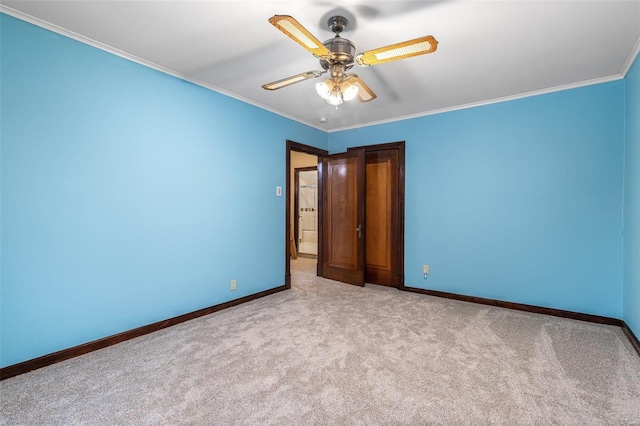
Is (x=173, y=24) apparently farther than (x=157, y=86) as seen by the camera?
No

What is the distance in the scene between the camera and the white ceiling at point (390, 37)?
6.56 feet

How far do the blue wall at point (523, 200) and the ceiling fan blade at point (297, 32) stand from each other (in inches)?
109

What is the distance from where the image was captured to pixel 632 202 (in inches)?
107

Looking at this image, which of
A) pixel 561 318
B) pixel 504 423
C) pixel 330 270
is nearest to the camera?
pixel 504 423

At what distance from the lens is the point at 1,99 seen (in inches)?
80.4

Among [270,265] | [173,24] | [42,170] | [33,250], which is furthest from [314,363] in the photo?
[173,24]

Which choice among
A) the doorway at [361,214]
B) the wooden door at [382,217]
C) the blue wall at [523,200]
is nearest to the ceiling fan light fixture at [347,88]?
the doorway at [361,214]

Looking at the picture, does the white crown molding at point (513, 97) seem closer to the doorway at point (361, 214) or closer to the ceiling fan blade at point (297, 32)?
the doorway at point (361, 214)

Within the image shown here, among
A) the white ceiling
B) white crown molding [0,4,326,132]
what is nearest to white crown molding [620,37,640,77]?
the white ceiling

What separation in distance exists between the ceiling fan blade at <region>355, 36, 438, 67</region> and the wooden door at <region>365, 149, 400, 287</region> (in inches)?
109

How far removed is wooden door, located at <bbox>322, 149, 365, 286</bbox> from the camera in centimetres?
457

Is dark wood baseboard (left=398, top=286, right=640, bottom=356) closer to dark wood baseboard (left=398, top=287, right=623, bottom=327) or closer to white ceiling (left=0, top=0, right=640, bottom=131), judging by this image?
dark wood baseboard (left=398, top=287, right=623, bottom=327)

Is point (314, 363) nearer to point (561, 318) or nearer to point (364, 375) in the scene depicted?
A: point (364, 375)

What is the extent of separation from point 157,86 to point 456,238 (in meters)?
3.89
